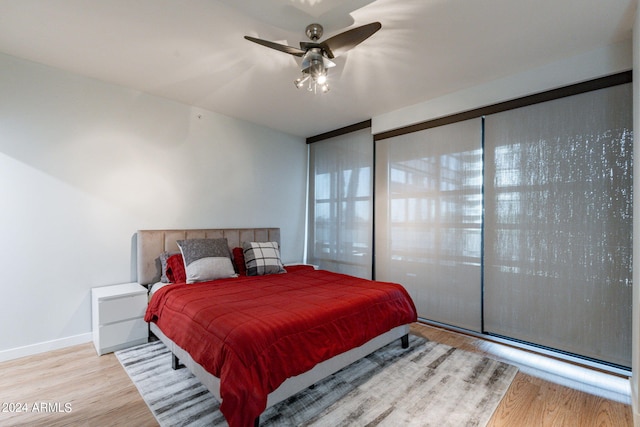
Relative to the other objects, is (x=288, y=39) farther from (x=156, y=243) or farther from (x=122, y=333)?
(x=122, y=333)

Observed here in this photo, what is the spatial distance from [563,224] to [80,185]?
4727 mm

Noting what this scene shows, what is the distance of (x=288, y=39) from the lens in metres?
2.39

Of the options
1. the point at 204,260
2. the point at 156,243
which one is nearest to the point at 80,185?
the point at 156,243

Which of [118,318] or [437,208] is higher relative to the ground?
[437,208]

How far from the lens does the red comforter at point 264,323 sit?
5.47ft

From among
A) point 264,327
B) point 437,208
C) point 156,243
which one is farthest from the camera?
point 437,208

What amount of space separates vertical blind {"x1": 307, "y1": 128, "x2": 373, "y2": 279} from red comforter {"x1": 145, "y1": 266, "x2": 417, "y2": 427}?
1.39 metres

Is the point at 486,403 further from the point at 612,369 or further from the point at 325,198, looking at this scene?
the point at 325,198

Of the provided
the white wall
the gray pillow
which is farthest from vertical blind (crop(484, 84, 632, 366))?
the white wall

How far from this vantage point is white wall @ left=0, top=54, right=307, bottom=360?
269cm

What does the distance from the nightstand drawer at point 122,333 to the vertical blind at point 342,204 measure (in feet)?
9.03

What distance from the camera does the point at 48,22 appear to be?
2.20 meters

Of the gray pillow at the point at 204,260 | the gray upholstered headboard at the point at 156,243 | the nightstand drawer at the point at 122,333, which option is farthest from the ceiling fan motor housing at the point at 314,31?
the nightstand drawer at the point at 122,333

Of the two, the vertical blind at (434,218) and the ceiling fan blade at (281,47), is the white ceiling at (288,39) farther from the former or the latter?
the vertical blind at (434,218)
